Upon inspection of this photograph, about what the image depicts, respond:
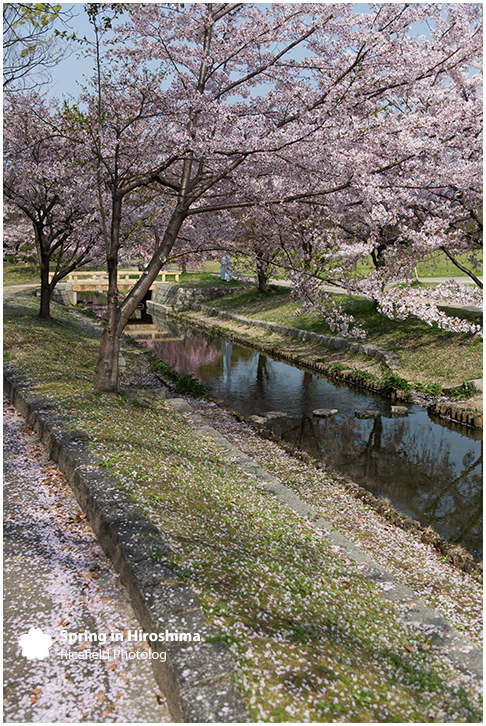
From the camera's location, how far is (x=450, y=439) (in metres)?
12.1

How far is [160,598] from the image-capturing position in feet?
13.5

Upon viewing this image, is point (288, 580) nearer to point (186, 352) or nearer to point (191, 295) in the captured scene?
point (186, 352)

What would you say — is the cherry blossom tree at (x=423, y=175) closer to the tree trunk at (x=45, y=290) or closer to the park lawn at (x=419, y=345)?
the park lawn at (x=419, y=345)

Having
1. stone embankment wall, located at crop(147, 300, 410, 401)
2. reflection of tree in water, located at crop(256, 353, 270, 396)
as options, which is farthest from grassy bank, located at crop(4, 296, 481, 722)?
stone embankment wall, located at crop(147, 300, 410, 401)

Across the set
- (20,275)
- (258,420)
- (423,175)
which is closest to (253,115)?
(423,175)

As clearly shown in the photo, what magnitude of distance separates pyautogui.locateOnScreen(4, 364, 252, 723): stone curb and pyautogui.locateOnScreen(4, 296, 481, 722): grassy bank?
5.7 inches

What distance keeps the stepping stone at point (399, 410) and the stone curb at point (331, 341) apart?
2.85 m

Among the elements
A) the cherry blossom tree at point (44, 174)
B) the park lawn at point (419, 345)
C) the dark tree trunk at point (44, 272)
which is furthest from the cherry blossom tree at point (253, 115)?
the dark tree trunk at point (44, 272)

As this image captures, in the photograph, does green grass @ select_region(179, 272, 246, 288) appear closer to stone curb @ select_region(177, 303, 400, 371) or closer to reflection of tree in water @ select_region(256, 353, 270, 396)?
stone curb @ select_region(177, 303, 400, 371)

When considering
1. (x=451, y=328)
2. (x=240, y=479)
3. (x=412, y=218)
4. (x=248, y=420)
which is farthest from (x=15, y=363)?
(x=412, y=218)

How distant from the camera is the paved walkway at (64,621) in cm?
351

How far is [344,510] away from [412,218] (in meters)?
11.6

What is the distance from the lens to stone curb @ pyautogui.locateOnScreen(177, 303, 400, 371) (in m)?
17.3

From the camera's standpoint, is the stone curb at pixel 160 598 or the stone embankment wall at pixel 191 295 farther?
the stone embankment wall at pixel 191 295
